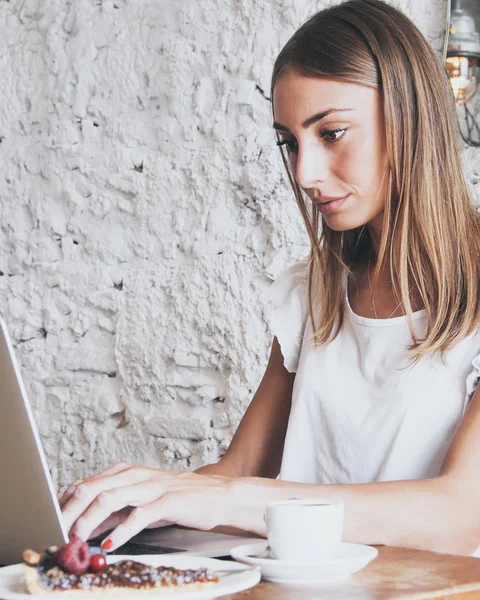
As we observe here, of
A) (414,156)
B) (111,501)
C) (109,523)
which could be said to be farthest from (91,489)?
(414,156)

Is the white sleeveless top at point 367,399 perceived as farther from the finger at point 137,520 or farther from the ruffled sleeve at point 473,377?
the finger at point 137,520

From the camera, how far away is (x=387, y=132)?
133 cm

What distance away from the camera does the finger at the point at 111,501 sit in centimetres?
84

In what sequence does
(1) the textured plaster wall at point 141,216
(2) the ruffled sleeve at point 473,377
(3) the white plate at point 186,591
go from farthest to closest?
(1) the textured plaster wall at point 141,216 < (2) the ruffled sleeve at point 473,377 < (3) the white plate at point 186,591

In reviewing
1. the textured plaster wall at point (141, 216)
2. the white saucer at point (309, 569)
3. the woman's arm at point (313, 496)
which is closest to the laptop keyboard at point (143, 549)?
the woman's arm at point (313, 496)

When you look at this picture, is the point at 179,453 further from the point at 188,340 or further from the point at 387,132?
the point at 387,132

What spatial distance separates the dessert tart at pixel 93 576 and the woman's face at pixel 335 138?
0.77 meters

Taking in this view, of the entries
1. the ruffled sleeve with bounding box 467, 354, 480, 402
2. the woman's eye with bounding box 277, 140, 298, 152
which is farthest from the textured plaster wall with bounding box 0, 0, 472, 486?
the ruffled sleeve with bounding box 467, 354, 480, 402

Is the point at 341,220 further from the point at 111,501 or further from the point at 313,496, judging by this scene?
the point at 111,501

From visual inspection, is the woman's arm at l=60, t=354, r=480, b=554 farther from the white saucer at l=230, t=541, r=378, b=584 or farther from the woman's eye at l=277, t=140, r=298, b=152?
the woman's eye at l=277, t=140, r=298, b=152

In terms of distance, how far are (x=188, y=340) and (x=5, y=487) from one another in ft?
4.43

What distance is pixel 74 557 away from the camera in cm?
65

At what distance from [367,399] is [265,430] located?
244 mm

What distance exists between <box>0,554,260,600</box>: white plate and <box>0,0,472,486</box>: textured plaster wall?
1273mm
